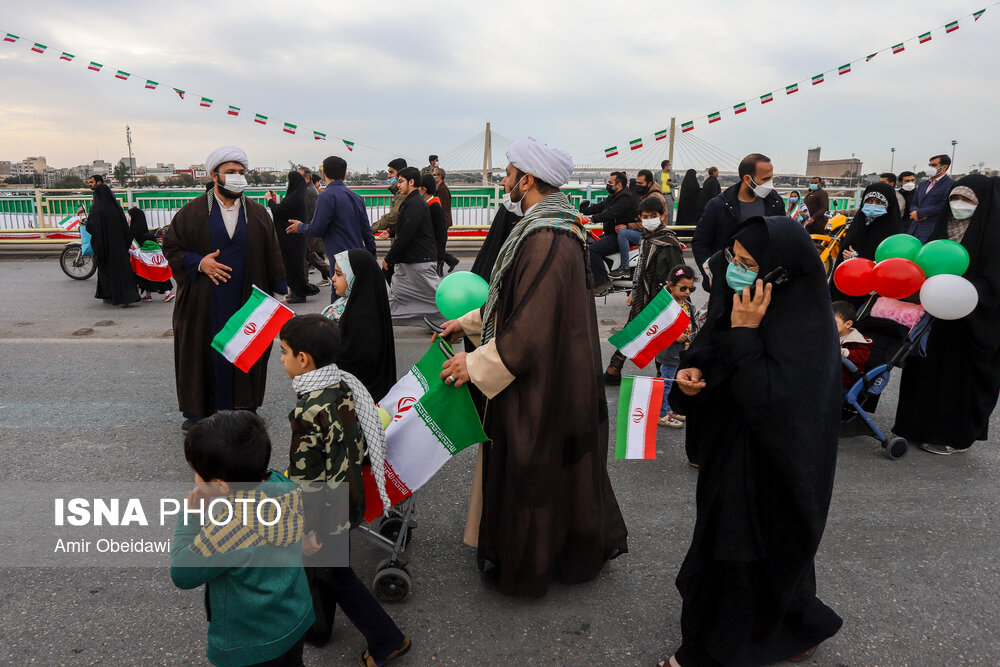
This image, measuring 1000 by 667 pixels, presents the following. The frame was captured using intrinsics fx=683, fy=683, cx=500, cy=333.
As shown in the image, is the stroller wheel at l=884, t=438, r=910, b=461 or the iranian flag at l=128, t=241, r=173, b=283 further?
the iranian flag at l=128, t=241, r=173, b=283

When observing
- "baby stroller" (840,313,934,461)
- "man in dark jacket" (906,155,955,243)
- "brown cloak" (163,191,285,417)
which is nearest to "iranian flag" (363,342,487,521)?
"brown cloak" (163,191,285,417)

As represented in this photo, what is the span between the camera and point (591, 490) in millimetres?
2926

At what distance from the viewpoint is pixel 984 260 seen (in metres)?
4.33

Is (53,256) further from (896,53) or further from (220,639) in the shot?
(896,53)

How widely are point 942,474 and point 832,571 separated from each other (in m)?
1.72

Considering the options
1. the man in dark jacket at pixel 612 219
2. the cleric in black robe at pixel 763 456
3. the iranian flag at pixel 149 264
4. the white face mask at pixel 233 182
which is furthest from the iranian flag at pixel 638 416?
the iranian flag at pixel 149 264

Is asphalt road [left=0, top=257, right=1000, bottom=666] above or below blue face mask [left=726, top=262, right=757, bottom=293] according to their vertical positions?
below

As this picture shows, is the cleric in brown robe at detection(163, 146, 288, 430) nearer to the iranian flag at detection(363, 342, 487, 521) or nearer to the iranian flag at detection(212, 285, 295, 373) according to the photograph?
the iranian flag at detection(212, 285, 295, 373)

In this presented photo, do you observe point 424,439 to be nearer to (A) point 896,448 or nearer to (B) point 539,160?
(B) point 539,160

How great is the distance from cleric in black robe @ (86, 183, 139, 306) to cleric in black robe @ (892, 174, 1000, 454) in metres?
9.22

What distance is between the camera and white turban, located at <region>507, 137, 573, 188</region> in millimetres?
2883

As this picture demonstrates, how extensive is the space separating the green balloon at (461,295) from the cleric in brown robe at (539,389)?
29cm

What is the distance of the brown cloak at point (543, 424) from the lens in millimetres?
2727

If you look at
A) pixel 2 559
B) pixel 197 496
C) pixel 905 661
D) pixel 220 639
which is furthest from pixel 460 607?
pixel 2 559
